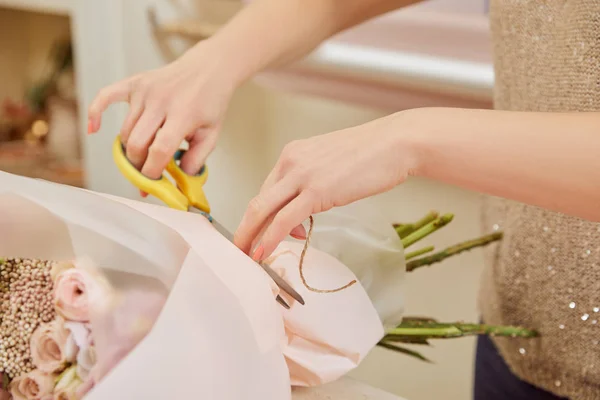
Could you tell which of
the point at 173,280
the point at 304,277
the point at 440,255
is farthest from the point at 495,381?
the point at 173,280

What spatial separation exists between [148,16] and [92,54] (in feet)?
0.49

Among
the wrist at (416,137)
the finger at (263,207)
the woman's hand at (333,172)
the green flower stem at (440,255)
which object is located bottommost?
the green flower stem at (440,255)

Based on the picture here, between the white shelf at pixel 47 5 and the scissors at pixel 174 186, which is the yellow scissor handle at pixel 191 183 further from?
the white shelf at pixel 47 5

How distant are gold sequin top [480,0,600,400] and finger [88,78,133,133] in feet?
1.14

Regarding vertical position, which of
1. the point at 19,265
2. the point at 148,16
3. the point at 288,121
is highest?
the point at 19,265

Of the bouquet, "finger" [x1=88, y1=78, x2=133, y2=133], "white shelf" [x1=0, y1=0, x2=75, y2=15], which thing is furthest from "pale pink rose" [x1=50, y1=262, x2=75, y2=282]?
"white shelf" [x1=0, y1=0, x2=75, y2=15]

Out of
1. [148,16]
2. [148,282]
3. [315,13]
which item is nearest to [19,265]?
[148,282]

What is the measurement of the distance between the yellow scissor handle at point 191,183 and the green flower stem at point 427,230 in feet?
0.56

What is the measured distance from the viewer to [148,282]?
363mm

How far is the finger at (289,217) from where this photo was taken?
0.37 m

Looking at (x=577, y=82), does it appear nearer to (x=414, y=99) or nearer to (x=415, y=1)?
(x=415, y=1)

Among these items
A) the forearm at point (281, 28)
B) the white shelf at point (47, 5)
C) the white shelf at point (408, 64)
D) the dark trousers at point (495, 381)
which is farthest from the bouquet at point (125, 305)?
the white shelf at point (47, 5)

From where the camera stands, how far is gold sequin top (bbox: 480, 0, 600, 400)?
1.61 ft

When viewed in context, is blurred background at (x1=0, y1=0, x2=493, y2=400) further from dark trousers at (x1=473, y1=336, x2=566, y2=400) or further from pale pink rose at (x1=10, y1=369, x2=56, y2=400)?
pale pink rose at (x1=10, y1=369, x2=56, y2=400)
